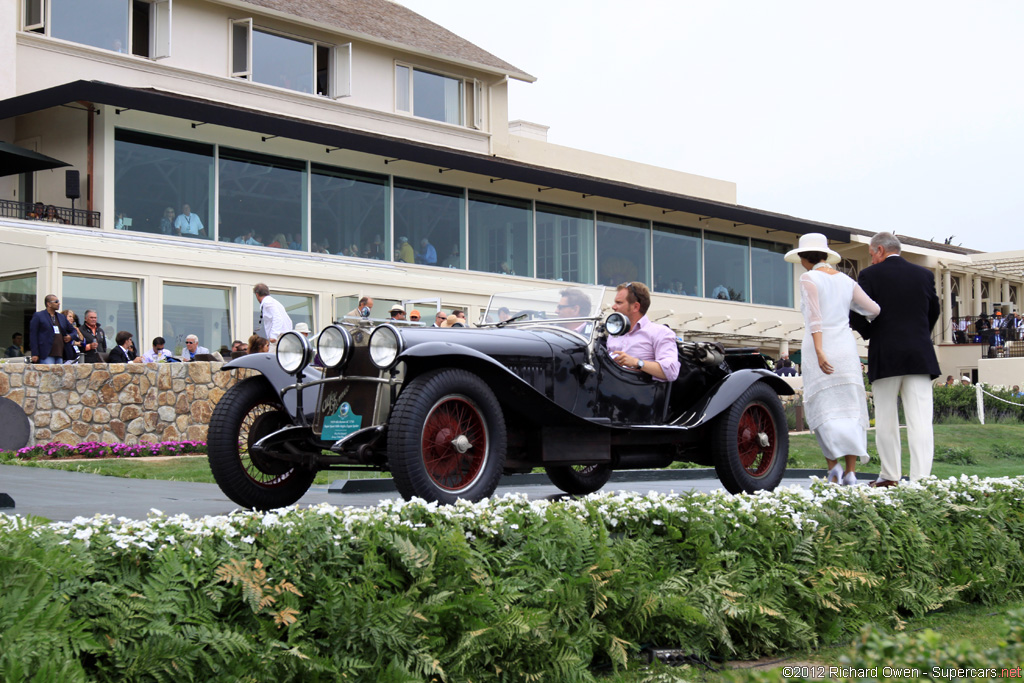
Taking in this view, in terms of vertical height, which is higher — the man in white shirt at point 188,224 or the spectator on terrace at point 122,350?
the man in white shirt at point 188,224

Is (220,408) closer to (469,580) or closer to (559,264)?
(469,580)

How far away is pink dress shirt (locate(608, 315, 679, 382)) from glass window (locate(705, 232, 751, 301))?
26010 millimetres

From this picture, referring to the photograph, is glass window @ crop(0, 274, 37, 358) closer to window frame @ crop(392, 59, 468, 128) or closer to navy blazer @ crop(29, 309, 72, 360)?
navy blazer @ crop(29, 309, 72, 360)

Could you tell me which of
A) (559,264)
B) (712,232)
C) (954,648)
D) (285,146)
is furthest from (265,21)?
(954,648)

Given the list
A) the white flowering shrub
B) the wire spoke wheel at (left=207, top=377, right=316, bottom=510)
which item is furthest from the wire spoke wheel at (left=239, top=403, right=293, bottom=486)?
the white flowering shrub

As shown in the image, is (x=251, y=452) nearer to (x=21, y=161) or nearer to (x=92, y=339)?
(x=92, y=339)

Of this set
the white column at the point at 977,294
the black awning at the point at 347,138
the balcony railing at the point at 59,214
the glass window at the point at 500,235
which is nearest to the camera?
the black awning at the point at 347,138

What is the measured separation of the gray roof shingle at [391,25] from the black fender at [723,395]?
20206 millimetres

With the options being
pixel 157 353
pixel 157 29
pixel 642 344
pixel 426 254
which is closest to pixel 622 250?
pixel 426 254

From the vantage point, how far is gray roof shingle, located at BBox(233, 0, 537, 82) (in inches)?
1032

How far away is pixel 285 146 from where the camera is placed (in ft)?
76.6

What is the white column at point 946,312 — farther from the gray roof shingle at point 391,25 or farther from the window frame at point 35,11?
the window frame at point 35,11

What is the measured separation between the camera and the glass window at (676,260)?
3212cm

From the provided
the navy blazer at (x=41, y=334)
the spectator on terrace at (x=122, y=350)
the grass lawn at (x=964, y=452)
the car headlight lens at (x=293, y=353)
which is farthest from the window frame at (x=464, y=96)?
the car headlight lens at (x=293, y=353)
